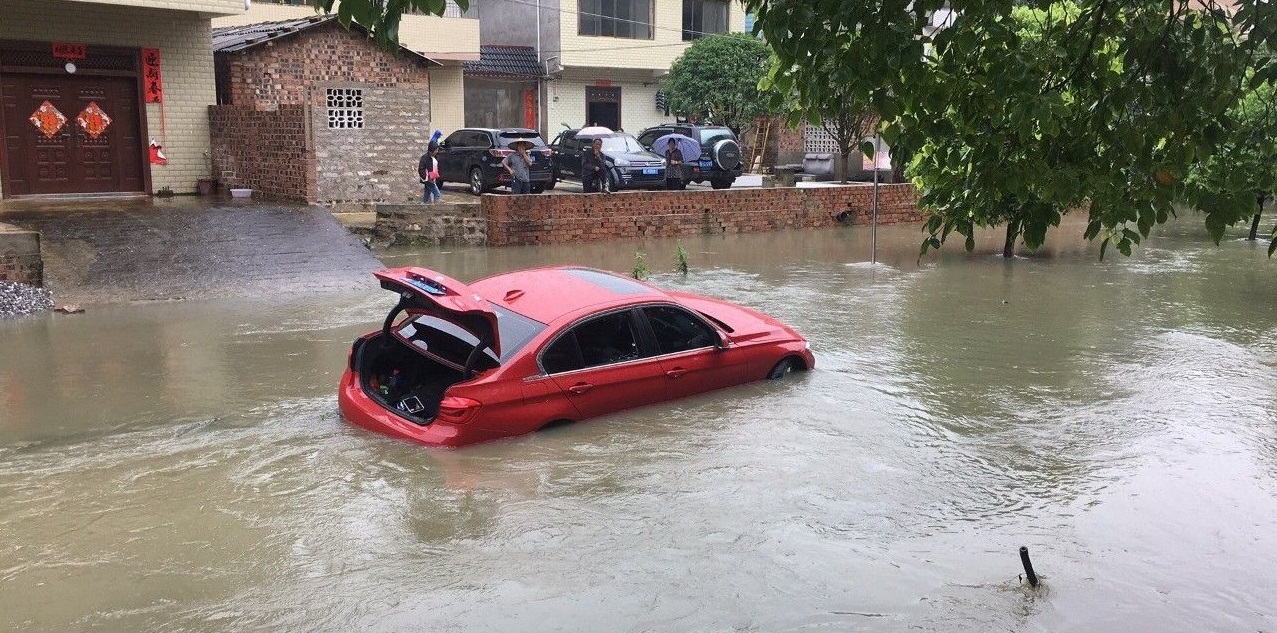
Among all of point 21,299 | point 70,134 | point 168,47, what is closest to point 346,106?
point 168,47

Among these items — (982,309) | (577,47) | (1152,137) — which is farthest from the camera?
(577,47)

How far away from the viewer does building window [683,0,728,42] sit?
1636 inches

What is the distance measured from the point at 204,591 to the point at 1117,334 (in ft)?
35.9

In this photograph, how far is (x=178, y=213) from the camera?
1780cm

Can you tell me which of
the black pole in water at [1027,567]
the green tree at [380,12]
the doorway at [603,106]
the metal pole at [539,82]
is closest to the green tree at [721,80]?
the doorway at [603,106]

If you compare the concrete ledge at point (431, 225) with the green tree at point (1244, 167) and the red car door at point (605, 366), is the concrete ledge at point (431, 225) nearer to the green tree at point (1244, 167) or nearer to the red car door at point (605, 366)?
the red car door at point (605, 366)

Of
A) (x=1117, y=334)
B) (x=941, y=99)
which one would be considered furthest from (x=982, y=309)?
(x=941, y=99)

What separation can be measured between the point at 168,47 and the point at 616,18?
2115 centimetres

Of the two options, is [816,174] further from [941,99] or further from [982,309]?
[941,99]

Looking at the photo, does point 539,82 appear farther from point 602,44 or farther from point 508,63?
point 602,44

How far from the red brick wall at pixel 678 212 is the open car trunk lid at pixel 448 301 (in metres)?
12.3

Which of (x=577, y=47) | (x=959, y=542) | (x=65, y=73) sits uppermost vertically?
(x=577, y=47)

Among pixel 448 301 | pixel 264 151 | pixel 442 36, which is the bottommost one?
pixel 448 301

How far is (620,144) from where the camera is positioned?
82.1 ft
